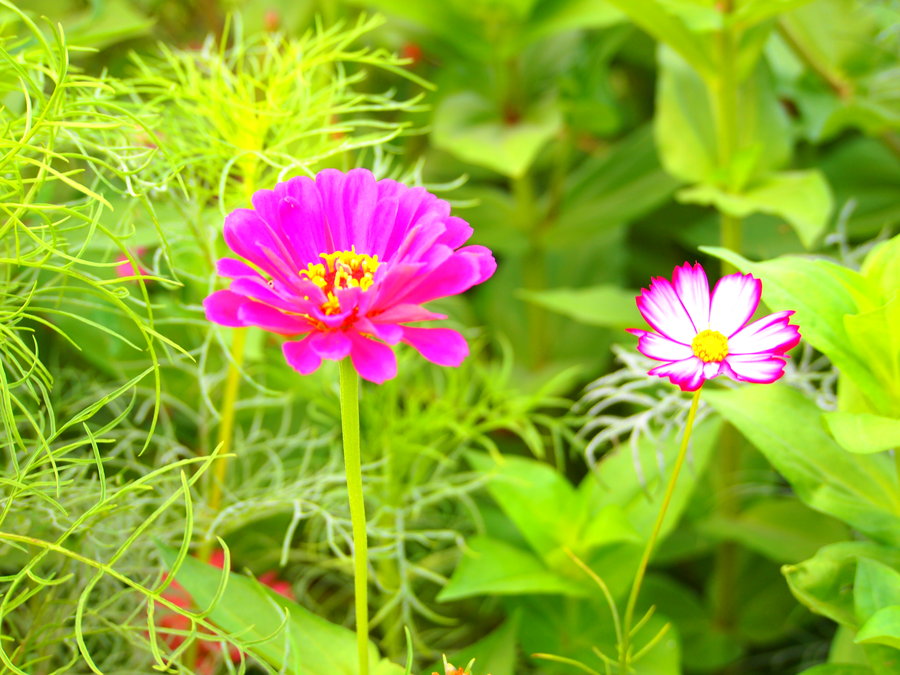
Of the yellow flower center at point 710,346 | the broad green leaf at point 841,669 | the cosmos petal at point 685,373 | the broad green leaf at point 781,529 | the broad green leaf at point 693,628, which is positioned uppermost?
the yellow flower center at point 710,346

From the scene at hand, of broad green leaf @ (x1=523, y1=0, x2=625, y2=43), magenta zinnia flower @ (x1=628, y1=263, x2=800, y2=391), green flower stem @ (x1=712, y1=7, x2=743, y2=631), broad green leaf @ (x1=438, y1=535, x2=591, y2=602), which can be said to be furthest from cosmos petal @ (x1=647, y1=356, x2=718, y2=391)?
broad green leaf @ (x1=523, y1=0, x2=625, y2=43)

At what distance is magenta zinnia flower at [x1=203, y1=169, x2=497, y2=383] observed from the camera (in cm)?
27

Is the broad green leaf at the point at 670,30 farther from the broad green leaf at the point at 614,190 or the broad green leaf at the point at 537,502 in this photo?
the broad green leaf at the point at 537,502

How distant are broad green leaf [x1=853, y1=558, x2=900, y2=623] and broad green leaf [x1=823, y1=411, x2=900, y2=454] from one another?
2.0 inches

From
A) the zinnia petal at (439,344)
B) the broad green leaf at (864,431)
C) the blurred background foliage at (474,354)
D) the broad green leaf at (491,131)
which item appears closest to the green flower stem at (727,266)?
the blurred background foliage at (474,354)

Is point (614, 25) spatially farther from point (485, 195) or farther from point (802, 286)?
point (802, 286)

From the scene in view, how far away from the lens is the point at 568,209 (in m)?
0.77

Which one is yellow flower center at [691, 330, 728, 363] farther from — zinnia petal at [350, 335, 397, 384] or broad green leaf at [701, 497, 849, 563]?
broad green leaf at [701, 497, 849, 563]

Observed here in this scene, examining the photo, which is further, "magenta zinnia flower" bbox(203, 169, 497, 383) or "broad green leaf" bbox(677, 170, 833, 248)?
"broad green leaf" bbox(677, 170, 833, 248)

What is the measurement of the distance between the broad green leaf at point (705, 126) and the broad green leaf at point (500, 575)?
29 cm

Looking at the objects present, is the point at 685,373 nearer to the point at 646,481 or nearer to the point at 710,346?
the point at 710,346

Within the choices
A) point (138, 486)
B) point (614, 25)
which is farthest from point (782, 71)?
point (138, 486)

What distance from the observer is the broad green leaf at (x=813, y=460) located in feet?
1.30

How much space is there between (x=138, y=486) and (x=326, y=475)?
0.16 metres
